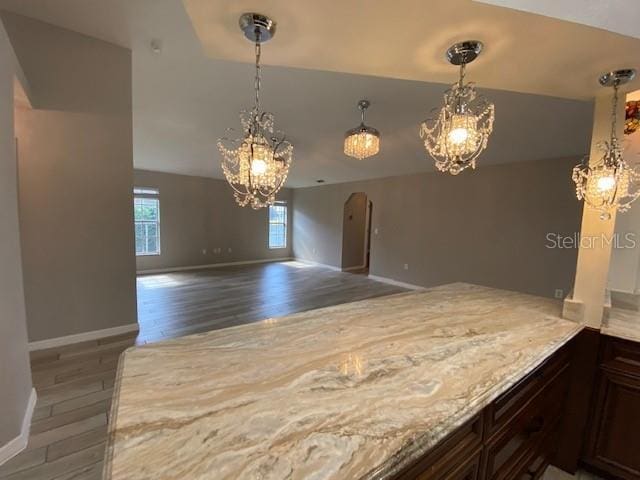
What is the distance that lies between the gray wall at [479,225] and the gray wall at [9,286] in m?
5.46

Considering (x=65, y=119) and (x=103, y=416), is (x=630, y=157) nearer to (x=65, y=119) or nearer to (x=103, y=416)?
(x=103, y=416)

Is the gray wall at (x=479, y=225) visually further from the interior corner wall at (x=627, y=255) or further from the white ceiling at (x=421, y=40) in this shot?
the white ceiling at (x=421, y=40)

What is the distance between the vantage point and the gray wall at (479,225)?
13.2 feet

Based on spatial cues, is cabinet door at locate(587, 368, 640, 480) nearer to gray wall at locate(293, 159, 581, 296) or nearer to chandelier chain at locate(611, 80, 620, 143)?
chandelier chain at locate(611, 80, 620, 143)

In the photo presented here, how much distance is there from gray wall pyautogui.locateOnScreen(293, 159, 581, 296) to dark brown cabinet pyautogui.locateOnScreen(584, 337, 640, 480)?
2.98 m

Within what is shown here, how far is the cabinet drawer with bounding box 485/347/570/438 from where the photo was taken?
0.97 metres

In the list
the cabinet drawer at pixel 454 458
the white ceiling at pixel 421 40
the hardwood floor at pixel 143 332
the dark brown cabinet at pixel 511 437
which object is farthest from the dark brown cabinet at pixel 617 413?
the hardwood floor at pixel 143 332

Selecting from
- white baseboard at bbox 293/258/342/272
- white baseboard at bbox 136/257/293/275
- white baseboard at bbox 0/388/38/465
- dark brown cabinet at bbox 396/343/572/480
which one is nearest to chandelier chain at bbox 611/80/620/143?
dark brown cabinet at bbox 396/343/572/480

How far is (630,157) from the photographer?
1.99 meters

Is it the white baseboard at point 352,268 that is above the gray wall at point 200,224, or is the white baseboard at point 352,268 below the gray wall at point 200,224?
below

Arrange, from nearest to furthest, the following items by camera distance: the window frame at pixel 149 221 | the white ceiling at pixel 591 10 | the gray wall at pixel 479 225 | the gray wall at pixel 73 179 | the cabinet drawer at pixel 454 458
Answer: the cabinet drawer at pixel 454 458, the white ceiling at pixel 591 10, the gray wall at pixel 73 179, the gray wall at pixel 479 225, the window frame at pixel 149 221

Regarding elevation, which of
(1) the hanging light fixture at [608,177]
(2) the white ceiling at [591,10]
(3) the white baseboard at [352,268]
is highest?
(2) the white ceiling at [591,10]

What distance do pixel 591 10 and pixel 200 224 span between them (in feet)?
25.3

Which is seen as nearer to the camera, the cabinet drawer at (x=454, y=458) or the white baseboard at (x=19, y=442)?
the cabinet drawer at (x=454, y=458)
